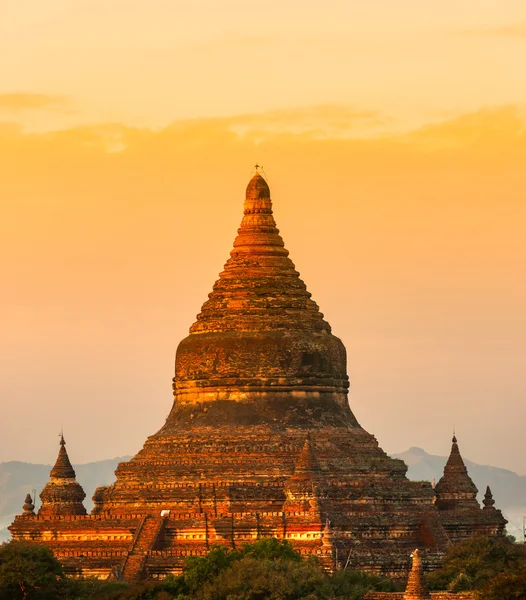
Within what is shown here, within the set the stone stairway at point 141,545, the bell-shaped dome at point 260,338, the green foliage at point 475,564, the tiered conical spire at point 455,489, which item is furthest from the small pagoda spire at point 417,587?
the tiered conical spire at point 455,489

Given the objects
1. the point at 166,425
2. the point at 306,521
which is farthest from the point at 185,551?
the point at 166,425

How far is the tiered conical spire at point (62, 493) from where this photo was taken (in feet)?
298

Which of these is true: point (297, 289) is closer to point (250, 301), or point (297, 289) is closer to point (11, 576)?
point (250, 301)

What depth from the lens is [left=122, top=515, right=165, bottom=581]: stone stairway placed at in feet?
273

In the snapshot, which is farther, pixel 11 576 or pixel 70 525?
pixel 70 525

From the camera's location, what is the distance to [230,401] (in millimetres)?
91188

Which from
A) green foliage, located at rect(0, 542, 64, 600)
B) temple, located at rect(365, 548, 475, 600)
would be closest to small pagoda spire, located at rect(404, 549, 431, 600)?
temple, located at rect(365, 548, 475, 600)

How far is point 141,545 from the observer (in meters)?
85.6

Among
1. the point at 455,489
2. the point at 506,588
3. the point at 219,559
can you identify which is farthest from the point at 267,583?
the point at 455,489

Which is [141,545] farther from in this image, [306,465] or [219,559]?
[219,559]

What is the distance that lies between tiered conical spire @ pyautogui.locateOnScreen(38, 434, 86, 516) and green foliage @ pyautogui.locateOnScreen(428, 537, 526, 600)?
13617 mm

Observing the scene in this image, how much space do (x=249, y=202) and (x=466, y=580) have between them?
20.1 meters

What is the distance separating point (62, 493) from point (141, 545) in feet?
21.2

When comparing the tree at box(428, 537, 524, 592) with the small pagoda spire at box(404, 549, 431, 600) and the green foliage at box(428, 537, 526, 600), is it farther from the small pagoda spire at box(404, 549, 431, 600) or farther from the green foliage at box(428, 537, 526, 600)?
the small pagoda spire at box(404, 549, 431, 600)
